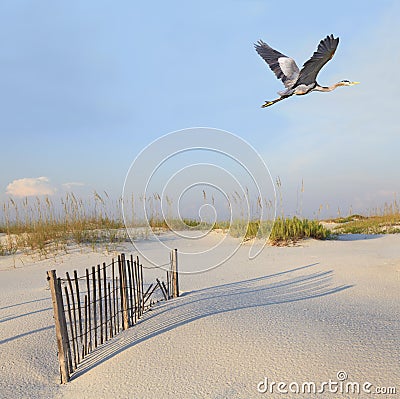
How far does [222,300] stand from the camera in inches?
133

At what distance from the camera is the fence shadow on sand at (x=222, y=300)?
2.53 meters

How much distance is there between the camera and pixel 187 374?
2.04 meters

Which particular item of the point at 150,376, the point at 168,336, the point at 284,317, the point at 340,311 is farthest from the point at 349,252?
the point at 150,376

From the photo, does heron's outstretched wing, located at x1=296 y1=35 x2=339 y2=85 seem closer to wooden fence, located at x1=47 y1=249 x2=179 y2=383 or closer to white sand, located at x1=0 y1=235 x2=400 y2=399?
white sand, located at x1=0 y1=235 x2=400 y2=399

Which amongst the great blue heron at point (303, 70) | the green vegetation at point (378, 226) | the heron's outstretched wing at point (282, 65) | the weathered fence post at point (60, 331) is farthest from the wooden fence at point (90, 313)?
the green vegetation at point (378, 226)

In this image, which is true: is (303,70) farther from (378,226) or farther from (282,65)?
(378,226)

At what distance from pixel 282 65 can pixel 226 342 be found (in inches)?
86.3

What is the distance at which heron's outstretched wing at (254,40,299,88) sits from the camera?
303 cm

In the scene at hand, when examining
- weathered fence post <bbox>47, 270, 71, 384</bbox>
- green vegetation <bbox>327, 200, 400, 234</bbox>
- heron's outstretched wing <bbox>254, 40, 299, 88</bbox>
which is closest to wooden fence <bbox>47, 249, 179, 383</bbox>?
weathered fence post <bbox>47, 270, 71, 384</bbox>

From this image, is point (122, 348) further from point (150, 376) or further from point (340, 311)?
point (340, 311)

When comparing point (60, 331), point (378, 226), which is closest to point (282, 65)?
point (60, 331)

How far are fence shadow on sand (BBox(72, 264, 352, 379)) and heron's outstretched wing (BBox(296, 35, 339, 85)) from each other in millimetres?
1879

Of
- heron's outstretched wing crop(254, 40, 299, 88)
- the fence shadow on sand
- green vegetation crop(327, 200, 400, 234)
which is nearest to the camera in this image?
the fence shadow on sand

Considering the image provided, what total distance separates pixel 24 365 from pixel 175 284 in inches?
63.4
